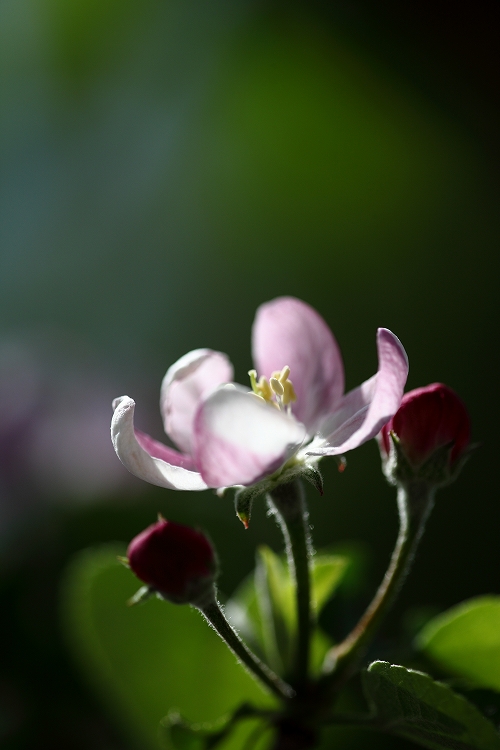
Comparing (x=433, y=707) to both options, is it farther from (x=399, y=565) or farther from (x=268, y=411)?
(x=268, y=411)

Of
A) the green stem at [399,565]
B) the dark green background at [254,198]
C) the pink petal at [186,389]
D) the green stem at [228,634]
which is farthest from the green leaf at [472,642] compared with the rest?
the dark green background at [254,198]

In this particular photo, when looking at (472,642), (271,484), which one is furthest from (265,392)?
(472,642)

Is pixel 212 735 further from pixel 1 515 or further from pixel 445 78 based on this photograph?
pixel 445 78

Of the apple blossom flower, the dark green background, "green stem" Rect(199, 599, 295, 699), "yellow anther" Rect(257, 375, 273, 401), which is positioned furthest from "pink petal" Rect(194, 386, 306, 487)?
the dark green background

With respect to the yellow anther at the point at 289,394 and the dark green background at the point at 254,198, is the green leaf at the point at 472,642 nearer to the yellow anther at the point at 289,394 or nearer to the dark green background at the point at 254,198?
the yellow anther at the point at 289,394

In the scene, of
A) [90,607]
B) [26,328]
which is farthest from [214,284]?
[90,607]

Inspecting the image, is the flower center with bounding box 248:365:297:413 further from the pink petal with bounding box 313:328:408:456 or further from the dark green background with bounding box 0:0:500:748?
the dark green background with bounding box 0:0:500:748
